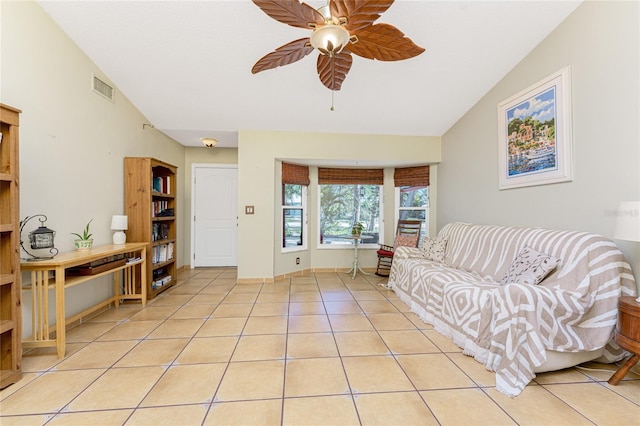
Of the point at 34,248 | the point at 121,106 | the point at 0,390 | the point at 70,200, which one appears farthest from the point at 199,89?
the point at 0,390

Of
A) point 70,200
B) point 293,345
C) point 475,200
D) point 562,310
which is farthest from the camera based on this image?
point 475,200

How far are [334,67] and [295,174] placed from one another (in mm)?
2810

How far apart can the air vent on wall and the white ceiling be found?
0.39 feet

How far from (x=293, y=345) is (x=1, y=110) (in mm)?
2510

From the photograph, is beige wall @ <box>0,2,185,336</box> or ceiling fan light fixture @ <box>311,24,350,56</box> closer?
ceiling fan light fixture @ <box>311,24,350,56</box>

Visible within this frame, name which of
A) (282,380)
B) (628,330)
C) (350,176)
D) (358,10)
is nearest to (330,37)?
(358,10)

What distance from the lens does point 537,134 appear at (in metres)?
2.72

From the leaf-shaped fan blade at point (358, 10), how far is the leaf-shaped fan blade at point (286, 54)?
0.31 metres

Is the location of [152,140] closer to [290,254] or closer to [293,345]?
[290,254]

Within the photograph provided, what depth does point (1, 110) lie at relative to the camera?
5.41 feet

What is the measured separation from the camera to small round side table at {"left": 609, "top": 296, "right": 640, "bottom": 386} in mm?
1659

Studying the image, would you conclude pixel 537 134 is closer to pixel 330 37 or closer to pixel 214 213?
pixel 330 37

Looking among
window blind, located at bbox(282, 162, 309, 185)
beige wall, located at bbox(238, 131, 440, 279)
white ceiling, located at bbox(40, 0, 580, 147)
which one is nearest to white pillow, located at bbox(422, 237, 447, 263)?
beige wall, located at bbox(238, 131, 440, 279)

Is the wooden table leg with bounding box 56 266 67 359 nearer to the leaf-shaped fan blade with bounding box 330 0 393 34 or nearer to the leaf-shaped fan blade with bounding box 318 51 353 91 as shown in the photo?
the leaf-shaped fan blade with bounding box 318 51 353 91
